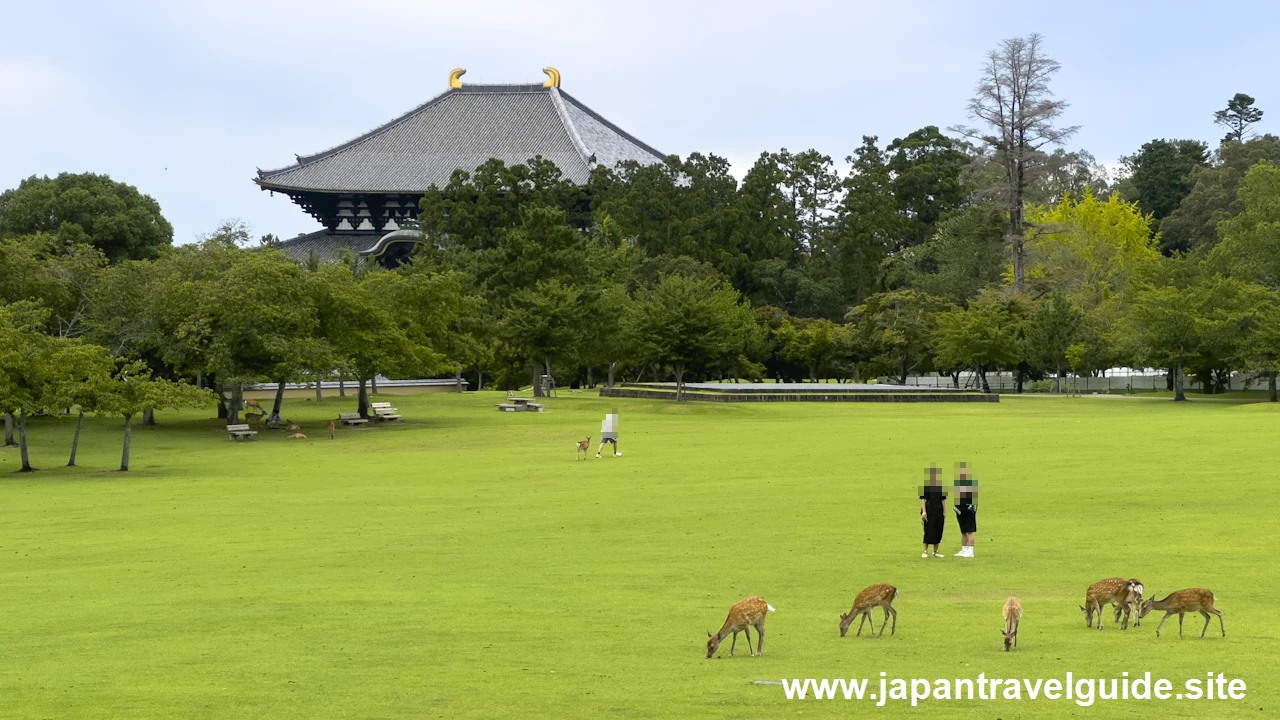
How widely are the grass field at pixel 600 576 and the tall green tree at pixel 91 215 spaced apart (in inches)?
1359

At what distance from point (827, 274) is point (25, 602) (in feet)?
292

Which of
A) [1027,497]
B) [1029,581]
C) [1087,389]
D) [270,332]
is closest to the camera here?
[1029,581]

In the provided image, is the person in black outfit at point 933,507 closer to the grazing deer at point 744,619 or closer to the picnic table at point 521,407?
the grazing deer at point 744,619

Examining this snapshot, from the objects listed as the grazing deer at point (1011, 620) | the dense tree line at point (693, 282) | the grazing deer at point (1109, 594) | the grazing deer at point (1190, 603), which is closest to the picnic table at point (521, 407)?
the dense tree line at point (693, 282)

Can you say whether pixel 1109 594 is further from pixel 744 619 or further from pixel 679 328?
pixel 679 328

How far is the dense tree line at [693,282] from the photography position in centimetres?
4600

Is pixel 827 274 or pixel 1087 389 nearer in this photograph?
pixel 1087 389

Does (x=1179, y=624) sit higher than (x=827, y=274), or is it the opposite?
(x=827, y=274)

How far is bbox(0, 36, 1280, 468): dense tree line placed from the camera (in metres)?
46.0

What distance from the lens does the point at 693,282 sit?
7138cm

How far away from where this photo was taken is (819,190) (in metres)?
107

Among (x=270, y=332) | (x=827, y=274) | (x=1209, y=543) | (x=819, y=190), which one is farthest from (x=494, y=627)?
(x=819, y=190)

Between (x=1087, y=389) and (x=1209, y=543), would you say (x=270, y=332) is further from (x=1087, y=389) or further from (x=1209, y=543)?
(x=1087, y=389)

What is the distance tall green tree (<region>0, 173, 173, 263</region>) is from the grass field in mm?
34530
